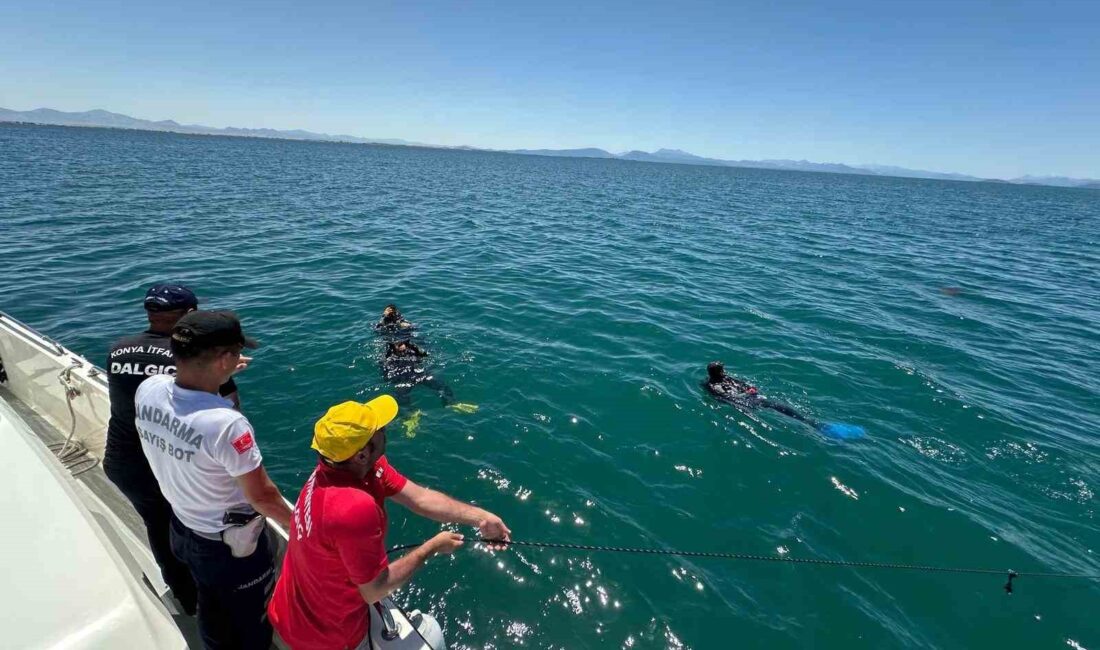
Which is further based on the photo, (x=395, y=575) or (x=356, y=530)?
(x=395, y=575)

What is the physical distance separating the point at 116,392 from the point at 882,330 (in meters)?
17.5

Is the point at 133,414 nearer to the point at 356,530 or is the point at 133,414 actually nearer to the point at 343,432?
the point at 343,432

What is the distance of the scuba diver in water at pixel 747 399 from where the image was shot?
30.5 feet

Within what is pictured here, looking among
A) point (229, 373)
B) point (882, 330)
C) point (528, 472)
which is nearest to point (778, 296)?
point (882, 330)

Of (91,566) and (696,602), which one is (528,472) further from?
(91,566)

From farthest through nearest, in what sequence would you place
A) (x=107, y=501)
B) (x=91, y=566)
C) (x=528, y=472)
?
(x=528, y=472), (x=107, y=501), (x=91, y=566)

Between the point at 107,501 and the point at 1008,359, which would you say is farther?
the point at 1008,359

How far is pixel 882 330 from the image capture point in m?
14.8

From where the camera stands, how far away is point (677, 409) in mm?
9984

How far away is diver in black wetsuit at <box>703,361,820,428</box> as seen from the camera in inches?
392

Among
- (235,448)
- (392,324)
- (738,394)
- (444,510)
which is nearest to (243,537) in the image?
(235,448)

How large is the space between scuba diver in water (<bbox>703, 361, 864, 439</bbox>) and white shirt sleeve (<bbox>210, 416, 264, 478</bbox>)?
9.04m

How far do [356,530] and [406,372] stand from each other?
8.16 metres

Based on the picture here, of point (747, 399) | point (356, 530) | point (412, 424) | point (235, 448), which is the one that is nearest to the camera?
point (356, 530)
